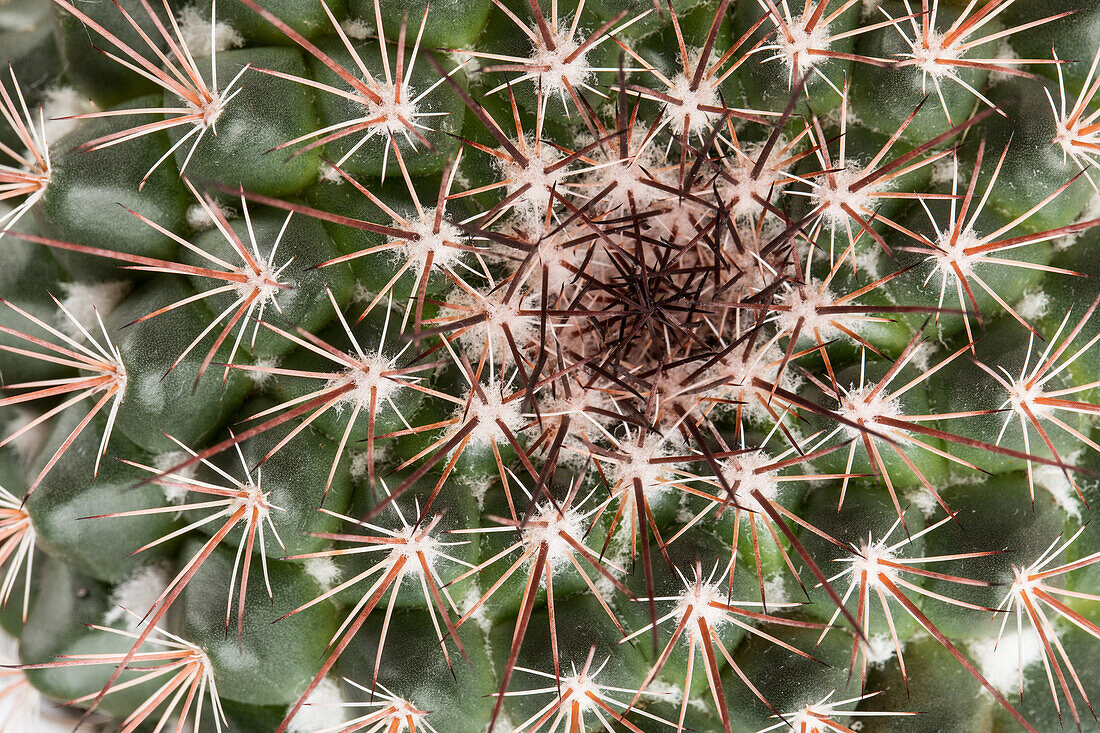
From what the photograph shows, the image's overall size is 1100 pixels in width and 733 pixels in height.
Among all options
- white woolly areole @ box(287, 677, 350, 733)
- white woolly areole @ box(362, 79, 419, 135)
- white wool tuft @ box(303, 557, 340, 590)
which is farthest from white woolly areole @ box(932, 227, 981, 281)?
white woolly areole @ box(287, 677, 350, 733)

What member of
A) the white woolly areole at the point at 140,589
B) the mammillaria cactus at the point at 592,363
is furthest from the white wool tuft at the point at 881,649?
the white woolly areole at the point at 140,589

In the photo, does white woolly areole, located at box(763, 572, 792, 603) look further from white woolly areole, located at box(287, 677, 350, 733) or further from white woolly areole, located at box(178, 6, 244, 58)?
Answer: white woolly areole, located at box(178, 6, 244, 58)

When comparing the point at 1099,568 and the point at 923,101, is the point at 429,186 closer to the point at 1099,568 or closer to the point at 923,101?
the point at 923,101

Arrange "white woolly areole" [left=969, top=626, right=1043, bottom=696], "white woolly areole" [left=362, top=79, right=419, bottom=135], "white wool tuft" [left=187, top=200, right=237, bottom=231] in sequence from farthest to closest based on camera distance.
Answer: "white woolly areole" [left=969, top=626, right=1043, bottom=696] → "white wool tuft" [left=187, top=200, right=237, bottom=231] → "white woolly areole" [left=362, top=79, right=419, bottom=135]

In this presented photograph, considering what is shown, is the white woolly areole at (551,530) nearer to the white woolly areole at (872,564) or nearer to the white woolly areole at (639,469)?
the white woolly areole at (639,469)

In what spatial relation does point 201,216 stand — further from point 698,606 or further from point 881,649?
point 881,649

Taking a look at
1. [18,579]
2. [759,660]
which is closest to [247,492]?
[18,579]
